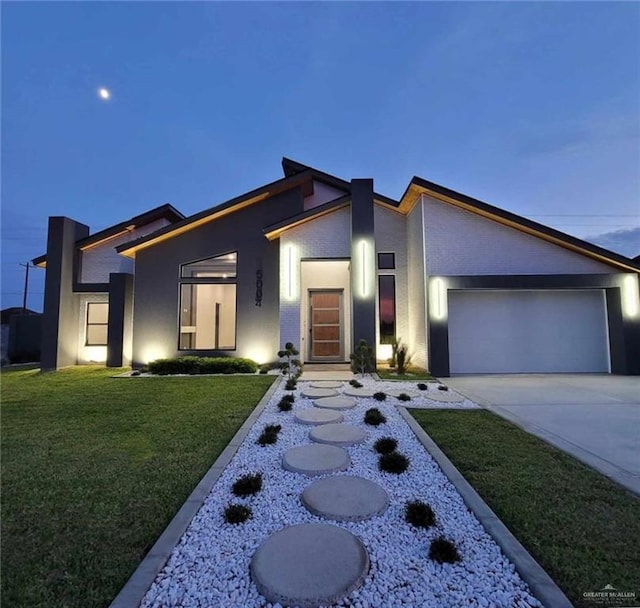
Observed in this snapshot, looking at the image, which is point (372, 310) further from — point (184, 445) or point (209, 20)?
point (209, 20)

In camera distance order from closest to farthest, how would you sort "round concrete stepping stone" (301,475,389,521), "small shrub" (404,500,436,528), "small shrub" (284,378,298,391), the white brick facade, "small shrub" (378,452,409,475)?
"small shrub" (404,500,436,528)
"round concrete stepping stone" (301,475,389,521)
"small shrub" (378,452,409,475)
"small shrub" (284,378,298,391)
the white brick facade

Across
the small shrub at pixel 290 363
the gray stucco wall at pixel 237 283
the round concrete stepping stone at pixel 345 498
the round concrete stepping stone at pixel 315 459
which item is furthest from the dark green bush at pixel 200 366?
the round concrete stepping stone at pixel 345 498

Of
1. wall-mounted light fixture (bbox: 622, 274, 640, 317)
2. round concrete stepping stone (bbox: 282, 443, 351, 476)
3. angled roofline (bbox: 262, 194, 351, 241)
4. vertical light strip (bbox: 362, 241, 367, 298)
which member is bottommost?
round concrete stepping stone (bbox: 282, 443, 351, 476)

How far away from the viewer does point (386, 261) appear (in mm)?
10117

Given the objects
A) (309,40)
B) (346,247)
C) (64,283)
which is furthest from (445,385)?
(309,40)

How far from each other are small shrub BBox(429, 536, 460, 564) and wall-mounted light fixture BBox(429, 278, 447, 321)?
6.72 metres

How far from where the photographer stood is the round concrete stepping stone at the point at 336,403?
17.9 feet

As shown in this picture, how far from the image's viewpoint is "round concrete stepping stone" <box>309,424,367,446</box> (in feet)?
12.9

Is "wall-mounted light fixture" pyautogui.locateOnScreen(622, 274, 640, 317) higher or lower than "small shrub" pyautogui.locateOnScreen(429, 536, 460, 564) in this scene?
higher

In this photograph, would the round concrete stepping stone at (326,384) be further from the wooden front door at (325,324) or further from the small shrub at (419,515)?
the small shrub at (419,515)

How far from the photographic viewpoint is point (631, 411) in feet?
16.8

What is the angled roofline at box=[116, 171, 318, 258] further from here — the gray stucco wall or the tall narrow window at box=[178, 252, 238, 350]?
the tall narrow window at box=[178, 252, 238, 350]

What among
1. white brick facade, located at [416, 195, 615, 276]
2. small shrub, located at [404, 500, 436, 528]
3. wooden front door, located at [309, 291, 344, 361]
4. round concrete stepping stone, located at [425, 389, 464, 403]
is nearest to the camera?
small shrub, located at [404, 500, 436, 528]

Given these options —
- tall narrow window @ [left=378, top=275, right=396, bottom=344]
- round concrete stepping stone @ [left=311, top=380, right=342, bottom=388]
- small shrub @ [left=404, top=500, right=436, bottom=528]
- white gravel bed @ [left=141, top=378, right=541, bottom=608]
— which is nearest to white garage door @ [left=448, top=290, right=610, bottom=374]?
tall narrow window @ [left=378, top=275, right=396, bottom=344]
